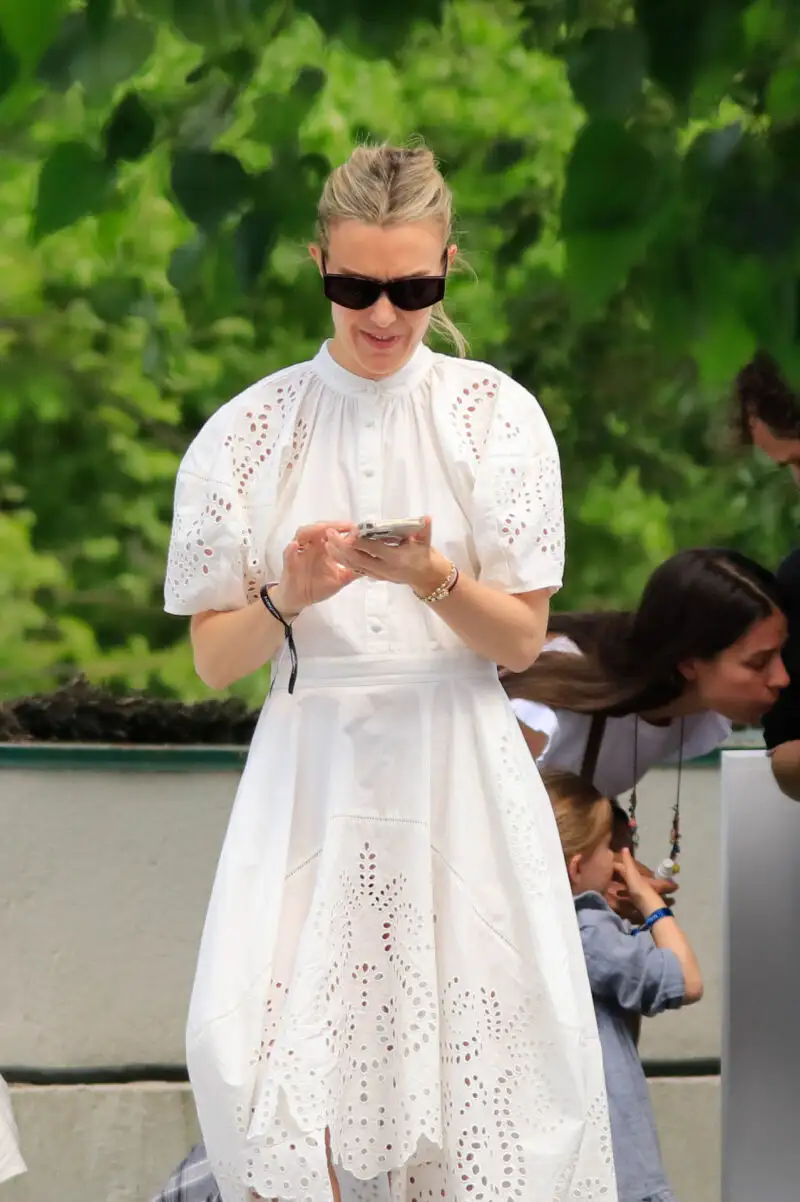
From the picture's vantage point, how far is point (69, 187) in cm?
260

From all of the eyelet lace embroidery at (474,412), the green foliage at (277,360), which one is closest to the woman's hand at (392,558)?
the eyelet lace embroidery at (474,412)

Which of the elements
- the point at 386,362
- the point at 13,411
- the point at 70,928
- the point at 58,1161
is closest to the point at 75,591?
the point at 13,411

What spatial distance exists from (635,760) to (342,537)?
5.21 ft

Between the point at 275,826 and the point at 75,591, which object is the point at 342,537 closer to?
the point at 275,826

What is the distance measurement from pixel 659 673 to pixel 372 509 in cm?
133

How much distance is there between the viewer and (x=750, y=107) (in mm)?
2996

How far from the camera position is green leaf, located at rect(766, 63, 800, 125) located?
269 centimetres

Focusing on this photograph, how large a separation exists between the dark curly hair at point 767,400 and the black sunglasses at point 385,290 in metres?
1.40

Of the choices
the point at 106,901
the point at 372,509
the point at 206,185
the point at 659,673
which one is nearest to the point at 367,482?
the point at 372,509

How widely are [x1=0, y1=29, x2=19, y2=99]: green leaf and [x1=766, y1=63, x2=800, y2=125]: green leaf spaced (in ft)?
3.68

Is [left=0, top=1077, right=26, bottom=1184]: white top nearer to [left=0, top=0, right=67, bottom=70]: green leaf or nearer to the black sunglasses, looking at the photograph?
the black sunglasses

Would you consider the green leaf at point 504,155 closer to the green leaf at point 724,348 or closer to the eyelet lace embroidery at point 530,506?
the green leaf at point 724,348

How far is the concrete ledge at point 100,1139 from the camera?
404cm

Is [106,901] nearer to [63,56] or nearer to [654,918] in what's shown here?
[654,918]
